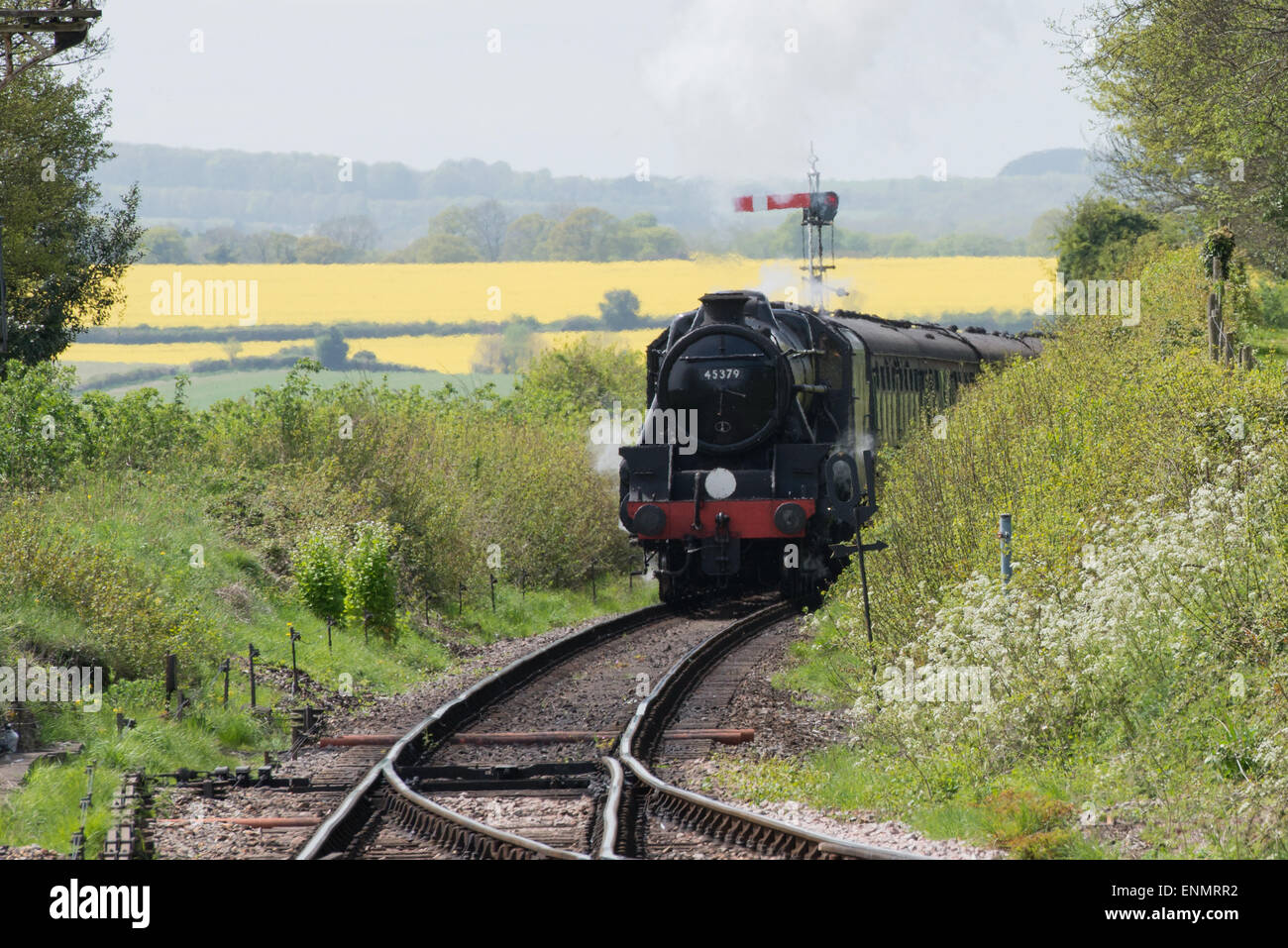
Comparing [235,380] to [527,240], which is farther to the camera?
[527,240]

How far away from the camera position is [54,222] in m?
33.8

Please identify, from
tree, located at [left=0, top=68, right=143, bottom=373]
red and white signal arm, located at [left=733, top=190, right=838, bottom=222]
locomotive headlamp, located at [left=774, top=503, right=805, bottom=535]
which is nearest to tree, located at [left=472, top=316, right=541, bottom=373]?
tree, located at [left=0, top=68, right=143, bottom=373]

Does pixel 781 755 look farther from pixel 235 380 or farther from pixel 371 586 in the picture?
pixel 235 380

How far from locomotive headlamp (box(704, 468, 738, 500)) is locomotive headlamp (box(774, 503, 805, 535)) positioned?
863 mm

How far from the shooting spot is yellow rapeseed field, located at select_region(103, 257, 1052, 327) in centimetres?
4762

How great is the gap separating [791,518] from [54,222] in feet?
77.6

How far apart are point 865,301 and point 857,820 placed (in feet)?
126

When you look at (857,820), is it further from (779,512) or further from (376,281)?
(376,281)

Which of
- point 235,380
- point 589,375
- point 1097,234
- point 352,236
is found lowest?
point 235,380

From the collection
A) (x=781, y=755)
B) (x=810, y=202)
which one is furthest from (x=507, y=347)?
(x=781, y=755)

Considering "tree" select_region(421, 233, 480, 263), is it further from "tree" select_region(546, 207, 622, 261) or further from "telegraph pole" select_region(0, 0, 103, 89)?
"telegraph pole" select_region(0, 0, 103, 89)

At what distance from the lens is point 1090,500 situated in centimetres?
1212
